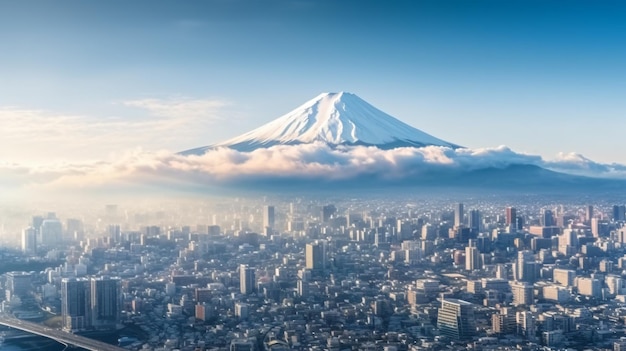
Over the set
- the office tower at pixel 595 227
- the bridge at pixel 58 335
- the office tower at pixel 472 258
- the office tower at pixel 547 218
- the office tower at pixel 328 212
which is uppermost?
the office tower at pixel 328 212

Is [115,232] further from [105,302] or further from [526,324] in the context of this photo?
[526,324]

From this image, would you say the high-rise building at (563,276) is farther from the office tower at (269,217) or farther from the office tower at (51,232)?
the office tower at (51,232)

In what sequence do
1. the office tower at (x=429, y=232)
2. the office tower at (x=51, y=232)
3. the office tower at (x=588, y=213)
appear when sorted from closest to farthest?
the office tower at (x=51, y=232) → the office tower at (x=429, y=232) → the office tower at (x=588, y=213)

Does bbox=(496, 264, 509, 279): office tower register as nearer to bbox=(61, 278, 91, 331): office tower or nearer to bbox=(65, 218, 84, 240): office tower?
bbox=(61, 278, 91, 331): office tower

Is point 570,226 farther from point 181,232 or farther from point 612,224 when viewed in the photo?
point 181,232

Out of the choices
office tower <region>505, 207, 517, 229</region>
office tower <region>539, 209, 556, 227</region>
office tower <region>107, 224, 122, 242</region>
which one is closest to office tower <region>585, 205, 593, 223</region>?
office tower <region>539, 209, 556, 227</region>

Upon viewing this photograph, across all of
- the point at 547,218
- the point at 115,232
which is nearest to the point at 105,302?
the point at 115,232

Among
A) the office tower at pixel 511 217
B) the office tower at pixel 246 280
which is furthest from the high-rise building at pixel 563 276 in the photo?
the office tower at pixel 246 280
